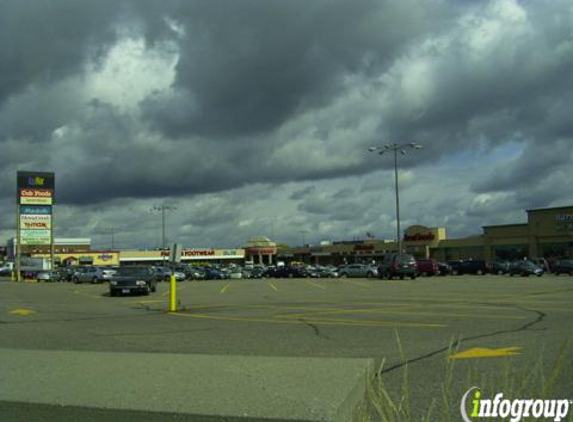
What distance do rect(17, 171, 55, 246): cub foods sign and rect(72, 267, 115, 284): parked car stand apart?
15922 mm

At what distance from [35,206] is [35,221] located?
Answer: 5.62 feet

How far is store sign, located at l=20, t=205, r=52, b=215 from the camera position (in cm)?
6969

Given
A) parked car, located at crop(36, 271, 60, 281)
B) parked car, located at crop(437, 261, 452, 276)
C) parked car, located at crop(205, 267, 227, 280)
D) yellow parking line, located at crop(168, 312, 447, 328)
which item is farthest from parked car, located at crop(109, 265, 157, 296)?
parked car, located at crop(36, 271, 60, 281)

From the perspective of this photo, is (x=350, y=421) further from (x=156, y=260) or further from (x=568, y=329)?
(x=156, y=260)

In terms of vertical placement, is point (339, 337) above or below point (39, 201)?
below

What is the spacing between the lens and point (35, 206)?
70.4m

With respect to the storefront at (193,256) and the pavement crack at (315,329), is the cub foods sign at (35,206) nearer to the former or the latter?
the pavement crack at (315,329)

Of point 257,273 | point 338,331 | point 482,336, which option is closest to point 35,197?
point 257,273

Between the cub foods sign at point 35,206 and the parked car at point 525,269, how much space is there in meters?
50.3

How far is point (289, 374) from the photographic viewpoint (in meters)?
6.61

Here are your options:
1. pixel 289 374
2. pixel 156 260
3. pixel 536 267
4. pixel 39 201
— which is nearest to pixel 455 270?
pixel 536 267

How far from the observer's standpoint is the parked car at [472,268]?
209 ft

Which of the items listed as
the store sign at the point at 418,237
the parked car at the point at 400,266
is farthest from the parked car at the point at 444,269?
the store sign at the point at 418,237

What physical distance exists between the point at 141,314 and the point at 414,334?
9.72 meters
